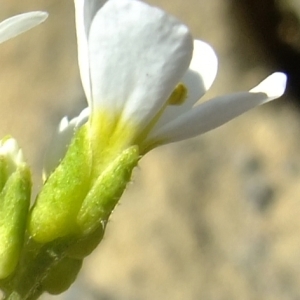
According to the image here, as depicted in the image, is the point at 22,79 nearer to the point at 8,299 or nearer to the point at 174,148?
the point at 174,148

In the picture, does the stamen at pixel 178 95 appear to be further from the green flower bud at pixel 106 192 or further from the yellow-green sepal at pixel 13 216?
the yellow-green sepal at pixel 13 216

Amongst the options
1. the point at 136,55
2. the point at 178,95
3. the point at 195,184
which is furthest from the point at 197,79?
the point at 195,184

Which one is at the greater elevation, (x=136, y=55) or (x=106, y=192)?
(x=136, y=55)

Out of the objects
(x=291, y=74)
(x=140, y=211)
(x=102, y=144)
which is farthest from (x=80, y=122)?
(x=291, y=74)

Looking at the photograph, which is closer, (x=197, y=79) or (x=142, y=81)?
(x=142, y=81)

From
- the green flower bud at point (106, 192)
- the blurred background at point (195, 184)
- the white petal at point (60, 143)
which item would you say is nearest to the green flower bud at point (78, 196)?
the green flower bud at point (106, 192)

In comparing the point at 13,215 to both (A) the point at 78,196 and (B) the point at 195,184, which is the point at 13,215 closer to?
(A) the point at 78,196

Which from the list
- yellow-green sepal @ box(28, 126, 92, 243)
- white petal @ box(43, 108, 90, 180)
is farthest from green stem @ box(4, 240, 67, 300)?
white petal @ box(43, 108, 90, 180)

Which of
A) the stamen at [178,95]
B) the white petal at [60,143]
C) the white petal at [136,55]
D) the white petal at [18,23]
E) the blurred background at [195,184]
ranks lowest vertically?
the blurred background at [195,184]
